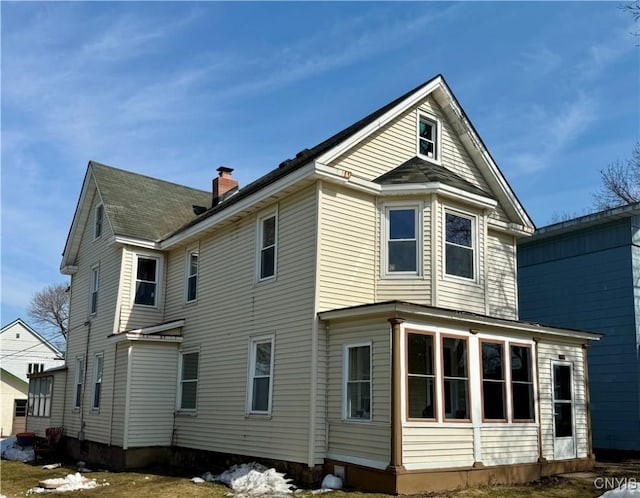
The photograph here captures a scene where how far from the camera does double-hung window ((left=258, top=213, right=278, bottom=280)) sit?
612 inches

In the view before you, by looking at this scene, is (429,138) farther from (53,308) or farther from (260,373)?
(53,308)

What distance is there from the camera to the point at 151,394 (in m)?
18.2

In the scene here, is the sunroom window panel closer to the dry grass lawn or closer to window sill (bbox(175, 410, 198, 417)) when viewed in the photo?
the dry grass lawn

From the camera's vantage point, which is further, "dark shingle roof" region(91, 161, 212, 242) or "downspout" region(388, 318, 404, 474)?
"dark shingle roof" region(91, 161, 212, 242)

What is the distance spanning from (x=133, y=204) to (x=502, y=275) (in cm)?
1249

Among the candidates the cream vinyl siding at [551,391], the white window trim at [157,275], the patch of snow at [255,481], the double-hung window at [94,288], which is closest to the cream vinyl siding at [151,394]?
the white window trim at [157,275]

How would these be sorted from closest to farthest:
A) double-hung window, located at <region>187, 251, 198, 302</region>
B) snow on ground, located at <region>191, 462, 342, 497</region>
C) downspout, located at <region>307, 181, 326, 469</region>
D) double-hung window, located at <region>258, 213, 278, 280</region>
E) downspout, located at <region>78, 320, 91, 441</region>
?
snow on ground, located at <region>191, 462, 342, 497</region>, downspout, located at <region>307, 181, 326, 469</region>, double-hung window, located at <region>258, 213, 278, 280</region>, double-hung window, located at <region>187, 251, 198, 302</region>, downspout, located at <region>78, 320, 91, 441</region>

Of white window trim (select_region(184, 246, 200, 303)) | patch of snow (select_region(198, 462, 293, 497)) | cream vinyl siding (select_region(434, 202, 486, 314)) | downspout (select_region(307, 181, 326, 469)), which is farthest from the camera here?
white window trim (select_region(184, 246, 200, 303))

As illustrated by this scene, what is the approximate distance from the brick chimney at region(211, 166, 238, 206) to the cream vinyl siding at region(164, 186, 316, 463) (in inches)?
196

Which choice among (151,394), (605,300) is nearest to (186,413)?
(151,394)

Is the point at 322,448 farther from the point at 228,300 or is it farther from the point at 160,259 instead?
the point at 160,259

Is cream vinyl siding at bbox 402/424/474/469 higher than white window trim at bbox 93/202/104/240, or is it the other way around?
white window trim at bbox 93/202/104/240

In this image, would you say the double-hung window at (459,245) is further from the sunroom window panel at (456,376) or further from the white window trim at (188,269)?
the white window trim at (188,269)

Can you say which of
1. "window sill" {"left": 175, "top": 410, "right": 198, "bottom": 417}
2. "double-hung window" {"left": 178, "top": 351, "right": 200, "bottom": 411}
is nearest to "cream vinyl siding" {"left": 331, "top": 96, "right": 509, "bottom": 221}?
"double-hung window" {"left": 178, "top": 351, "right": 200, "bottom": 411}
